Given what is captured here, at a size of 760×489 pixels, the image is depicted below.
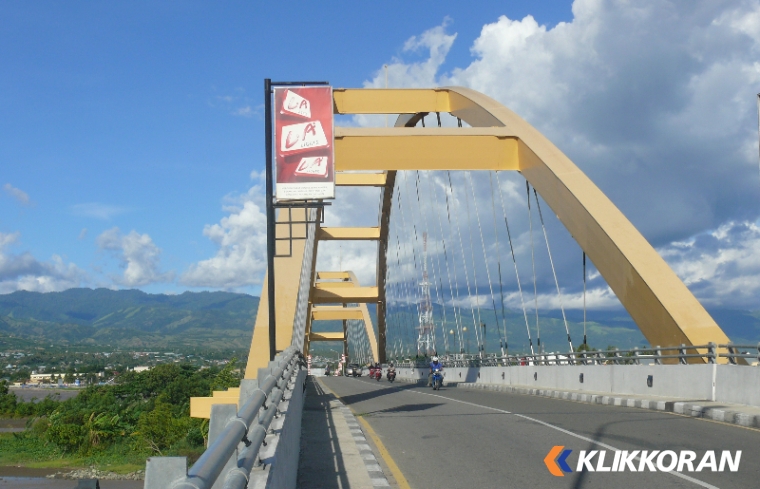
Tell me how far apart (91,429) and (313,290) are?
2085cm

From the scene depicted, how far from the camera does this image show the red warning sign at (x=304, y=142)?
1741 centimetres

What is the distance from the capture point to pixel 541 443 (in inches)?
418

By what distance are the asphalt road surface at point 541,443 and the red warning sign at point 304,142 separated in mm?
5284

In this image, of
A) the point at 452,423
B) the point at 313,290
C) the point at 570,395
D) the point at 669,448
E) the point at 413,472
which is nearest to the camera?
the point at 413,472

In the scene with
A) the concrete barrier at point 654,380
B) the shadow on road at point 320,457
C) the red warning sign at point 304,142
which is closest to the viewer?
the shadow on road at point 320,457

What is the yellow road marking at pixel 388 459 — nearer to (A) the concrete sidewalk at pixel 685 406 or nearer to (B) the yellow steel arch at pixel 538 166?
(A) the concrete sidewalk at pixel 685 406

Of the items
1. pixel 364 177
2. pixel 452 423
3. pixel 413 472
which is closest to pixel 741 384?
pixel 452 423

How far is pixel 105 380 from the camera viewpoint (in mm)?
157250

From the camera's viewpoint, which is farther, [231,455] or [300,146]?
[300,146]

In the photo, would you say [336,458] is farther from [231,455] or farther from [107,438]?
[107,438]

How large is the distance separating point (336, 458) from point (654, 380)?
10.0m

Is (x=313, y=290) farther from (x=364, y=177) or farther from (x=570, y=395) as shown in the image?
(x=570, y=395)

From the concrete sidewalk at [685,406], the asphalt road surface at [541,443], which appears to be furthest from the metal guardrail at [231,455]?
the concrete sidewalk at [685,406]

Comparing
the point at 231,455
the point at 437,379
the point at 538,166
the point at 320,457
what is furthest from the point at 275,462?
the point at 437,379
